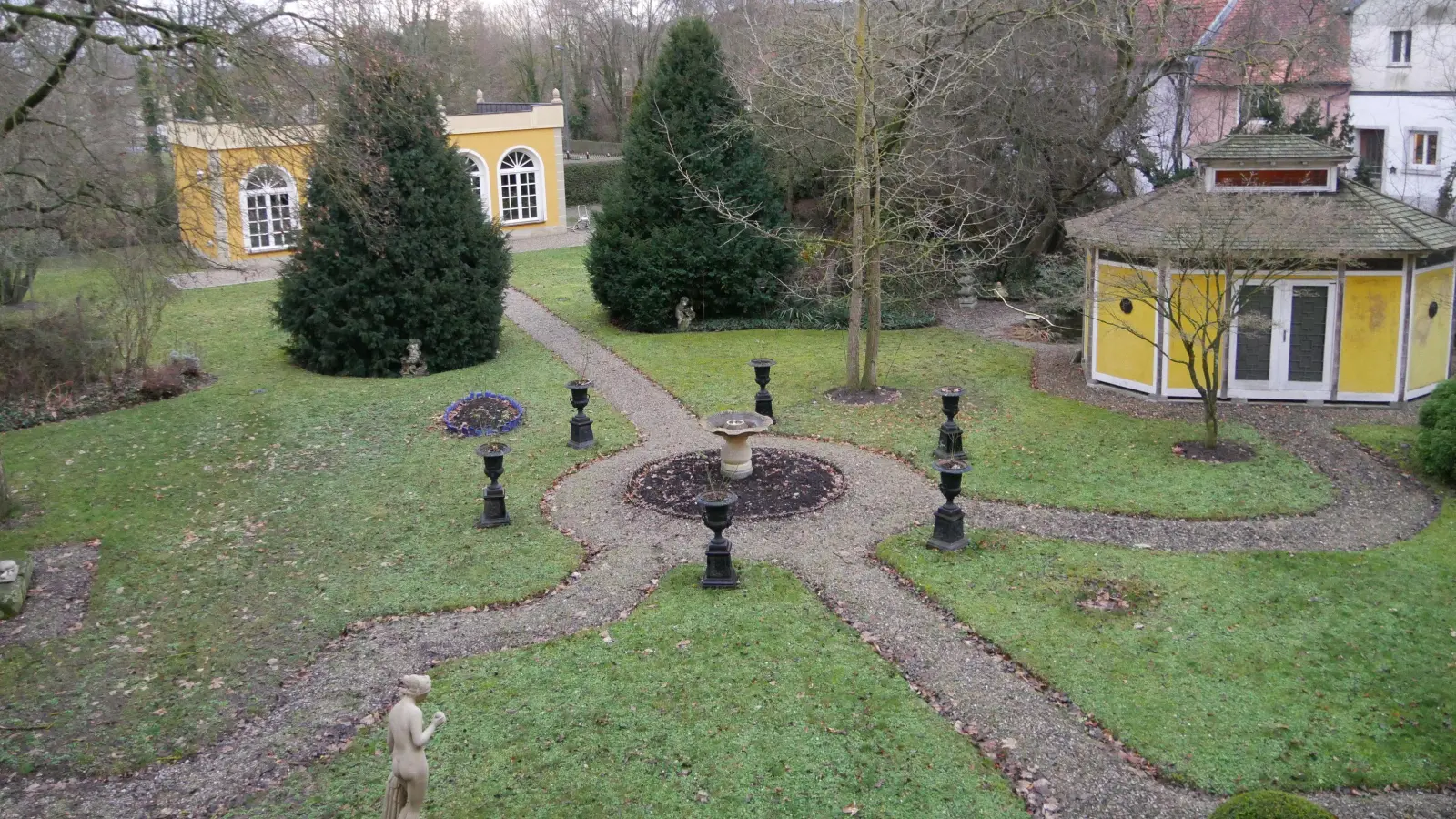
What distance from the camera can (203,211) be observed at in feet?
57.8

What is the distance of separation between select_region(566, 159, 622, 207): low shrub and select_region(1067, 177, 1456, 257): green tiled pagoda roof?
2842cm

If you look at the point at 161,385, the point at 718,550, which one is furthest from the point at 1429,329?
the point at 161,385

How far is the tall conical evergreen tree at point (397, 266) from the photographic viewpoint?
19406mm

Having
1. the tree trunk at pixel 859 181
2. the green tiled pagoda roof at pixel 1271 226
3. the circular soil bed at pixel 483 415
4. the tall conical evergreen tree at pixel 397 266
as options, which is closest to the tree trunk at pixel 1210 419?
the green tiled pagoda roof at pixel 1271 226

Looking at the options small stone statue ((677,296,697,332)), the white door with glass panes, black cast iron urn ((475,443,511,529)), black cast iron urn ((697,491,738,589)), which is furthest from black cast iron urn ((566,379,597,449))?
the white door with glass panes

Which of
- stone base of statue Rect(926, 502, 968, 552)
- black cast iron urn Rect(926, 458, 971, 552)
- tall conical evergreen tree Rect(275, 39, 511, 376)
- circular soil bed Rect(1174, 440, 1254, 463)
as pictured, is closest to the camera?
black cast iron urn Rect(926, 458, 971, 552)

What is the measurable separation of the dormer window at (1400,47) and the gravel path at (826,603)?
22188mm

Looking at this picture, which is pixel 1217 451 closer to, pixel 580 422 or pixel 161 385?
pixel 580 422

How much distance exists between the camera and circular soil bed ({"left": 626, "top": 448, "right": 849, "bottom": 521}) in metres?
13.3

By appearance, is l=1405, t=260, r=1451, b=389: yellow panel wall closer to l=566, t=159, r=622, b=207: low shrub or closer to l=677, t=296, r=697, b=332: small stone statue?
l=677, t=296, r=697, b=332: small stone statue

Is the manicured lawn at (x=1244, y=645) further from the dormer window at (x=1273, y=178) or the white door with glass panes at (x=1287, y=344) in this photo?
the dormer window at (x=1273, y=178)

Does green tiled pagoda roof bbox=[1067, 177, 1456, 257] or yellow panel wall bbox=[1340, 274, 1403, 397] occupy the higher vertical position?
green tiled pagoda roof bbox=[1067, 177, 1456, 257]

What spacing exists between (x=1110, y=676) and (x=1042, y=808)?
2061 mm

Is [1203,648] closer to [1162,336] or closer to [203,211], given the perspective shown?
[1162,336]
